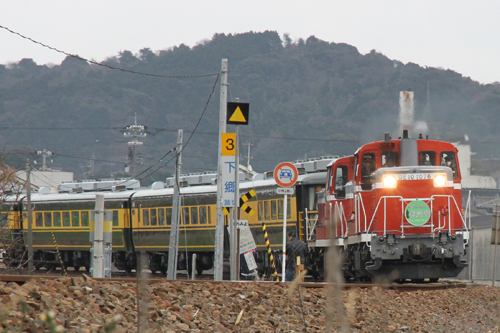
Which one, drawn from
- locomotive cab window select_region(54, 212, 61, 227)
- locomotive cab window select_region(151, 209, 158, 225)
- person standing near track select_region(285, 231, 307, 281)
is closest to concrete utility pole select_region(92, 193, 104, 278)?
person standing near track select_region(285, 231, 307, 281)

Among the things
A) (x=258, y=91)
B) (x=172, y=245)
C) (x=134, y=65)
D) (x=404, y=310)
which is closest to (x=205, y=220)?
(x=172, y=245)

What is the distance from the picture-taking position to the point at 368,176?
15258 millimetres

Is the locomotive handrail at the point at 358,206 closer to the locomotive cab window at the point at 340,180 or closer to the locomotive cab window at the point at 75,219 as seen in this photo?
the locomotive cab window at the point at 340,180

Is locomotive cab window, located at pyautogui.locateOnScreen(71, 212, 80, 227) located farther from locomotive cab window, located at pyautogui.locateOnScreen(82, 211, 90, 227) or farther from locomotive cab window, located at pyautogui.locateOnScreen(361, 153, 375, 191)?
locomotive cab window, located at pyautogui.locateOnScreen(361, 153, 375, 191)

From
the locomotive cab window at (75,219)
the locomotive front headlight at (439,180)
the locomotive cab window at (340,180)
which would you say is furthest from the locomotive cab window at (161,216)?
the locomotive front headlight at (439,180)

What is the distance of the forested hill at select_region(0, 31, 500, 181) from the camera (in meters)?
126

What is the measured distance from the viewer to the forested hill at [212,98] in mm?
126438

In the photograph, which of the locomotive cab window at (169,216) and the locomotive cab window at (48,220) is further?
the locomotive cab window at (48,220)

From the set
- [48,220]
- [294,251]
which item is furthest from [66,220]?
[294,251]

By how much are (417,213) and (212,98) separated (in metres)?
132

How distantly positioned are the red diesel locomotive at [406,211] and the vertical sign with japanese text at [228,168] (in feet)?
8.71

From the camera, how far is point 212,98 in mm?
145625

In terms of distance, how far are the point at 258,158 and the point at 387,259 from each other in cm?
11524

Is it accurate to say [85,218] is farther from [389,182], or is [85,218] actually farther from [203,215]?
[389,182]
